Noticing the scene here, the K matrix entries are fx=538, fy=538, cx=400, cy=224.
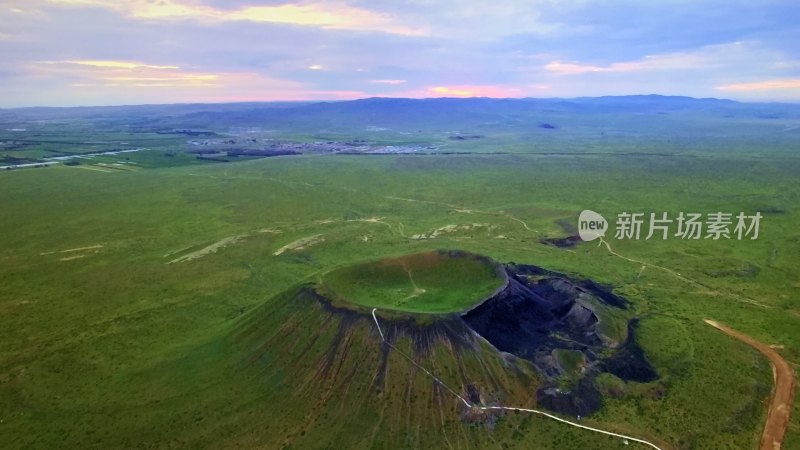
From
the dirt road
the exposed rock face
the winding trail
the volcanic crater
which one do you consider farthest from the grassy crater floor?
the winding trail

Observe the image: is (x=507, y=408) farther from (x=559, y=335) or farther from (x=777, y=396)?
(x=777, y=396)

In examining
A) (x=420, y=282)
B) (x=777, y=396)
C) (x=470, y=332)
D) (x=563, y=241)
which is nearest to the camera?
(x=777, y=396)

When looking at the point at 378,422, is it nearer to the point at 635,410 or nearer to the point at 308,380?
the point at 308,380

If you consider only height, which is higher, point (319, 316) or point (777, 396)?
point (319, 316)

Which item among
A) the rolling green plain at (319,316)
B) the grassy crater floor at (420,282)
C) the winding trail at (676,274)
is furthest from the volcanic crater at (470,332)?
the winding trail at (676,274)

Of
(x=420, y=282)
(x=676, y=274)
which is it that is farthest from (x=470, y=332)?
(x=676, y=274)

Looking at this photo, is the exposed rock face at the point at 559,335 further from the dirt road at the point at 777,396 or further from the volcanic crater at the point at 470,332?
the dirt road at the point at 777,396
